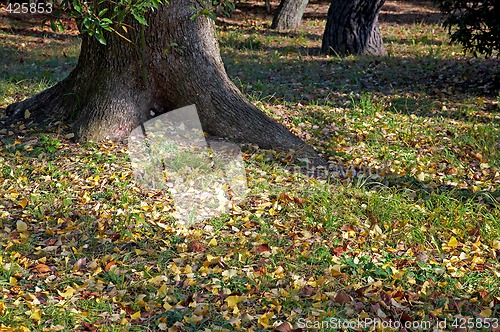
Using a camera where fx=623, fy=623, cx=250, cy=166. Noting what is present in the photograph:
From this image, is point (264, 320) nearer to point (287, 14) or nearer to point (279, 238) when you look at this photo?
point (279, 238)

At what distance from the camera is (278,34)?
1206 cm

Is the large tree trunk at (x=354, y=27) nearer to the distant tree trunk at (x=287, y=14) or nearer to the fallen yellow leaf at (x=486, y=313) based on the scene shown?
the distant tree trunk at (x=287, y=14)

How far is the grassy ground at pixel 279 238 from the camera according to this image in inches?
137

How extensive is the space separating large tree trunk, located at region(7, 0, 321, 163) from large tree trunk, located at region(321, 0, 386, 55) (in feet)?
13.9

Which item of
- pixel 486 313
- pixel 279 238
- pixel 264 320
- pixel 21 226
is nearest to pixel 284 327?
pixel 264 320

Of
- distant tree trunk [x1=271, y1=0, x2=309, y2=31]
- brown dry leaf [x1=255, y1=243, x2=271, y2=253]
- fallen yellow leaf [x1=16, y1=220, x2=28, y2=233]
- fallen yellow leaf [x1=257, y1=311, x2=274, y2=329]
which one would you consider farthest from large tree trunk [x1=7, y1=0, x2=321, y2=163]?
distant tree trunk [x1=271, y1=0, x2=309, y2=31]

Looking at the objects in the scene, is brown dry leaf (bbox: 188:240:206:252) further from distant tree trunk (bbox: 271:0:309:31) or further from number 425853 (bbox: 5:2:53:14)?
number 425853 (bbox: 5:2:53:14)

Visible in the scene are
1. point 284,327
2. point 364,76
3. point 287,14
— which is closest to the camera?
point 284,327

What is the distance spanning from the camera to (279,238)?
414 centimetres

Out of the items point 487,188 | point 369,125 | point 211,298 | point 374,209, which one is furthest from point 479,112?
point 211,298

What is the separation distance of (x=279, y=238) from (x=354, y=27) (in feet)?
19.6

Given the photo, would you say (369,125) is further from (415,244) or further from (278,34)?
(278,34)

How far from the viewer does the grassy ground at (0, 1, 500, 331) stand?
3477 millimetres

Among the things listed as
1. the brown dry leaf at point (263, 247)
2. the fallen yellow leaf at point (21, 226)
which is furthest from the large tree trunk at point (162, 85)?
the brown dry leaf at point (263, 247)
